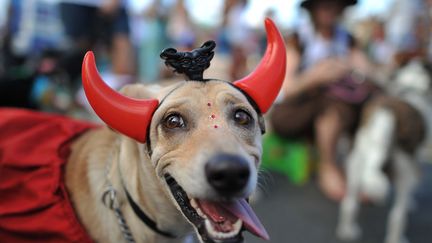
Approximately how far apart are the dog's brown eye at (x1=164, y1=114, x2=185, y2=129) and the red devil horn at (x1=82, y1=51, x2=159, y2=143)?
56 mm

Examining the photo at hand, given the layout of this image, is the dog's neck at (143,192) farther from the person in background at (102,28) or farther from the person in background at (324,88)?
the person in background at (324,88)

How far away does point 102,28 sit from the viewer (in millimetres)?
3584

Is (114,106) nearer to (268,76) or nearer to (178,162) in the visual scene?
(178,162)

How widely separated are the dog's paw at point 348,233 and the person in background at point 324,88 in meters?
0.53

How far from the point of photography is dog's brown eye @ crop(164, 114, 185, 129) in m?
1.11

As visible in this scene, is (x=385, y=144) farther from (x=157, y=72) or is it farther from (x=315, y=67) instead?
(x=157, y=72)

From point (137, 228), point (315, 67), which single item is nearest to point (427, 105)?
point (315, 67)

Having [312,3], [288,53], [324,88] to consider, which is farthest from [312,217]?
[312,3]

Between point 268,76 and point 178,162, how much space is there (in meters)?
0.42

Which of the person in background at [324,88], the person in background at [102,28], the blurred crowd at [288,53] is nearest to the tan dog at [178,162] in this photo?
the blurred crowd at [288,53]

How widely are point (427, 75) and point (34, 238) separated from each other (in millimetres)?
Answer: 2856

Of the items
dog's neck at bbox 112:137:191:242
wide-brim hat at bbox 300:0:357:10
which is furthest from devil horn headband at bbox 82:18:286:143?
wide-brim hat at bbox 300:0:357:10

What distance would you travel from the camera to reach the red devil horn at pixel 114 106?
1.08 m

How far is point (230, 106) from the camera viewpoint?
1.13 m
